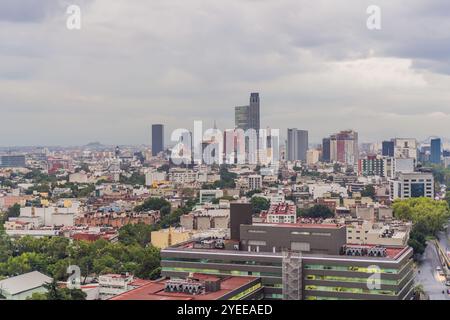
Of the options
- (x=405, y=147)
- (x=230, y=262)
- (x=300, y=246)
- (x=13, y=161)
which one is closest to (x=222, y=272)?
(x=230, y=262)

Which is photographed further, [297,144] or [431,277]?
[297,144]

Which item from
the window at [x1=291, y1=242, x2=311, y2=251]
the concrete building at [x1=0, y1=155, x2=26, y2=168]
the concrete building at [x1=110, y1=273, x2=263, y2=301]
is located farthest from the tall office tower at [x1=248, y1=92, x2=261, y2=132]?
the concrete building at [x1=110, y1=273, x2=263, y2=301]

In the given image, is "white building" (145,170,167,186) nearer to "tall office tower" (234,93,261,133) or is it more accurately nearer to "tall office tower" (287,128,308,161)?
"tall office tower" (234,93,261,133)

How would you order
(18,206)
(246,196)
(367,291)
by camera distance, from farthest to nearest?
→ 1. (246,196)
2. (18,206)
3. (367,291)

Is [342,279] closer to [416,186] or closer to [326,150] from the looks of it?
[416,186]

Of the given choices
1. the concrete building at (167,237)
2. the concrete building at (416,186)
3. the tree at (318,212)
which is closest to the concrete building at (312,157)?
the concrete building at (416,186)

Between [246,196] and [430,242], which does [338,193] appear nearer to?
[246,196]
